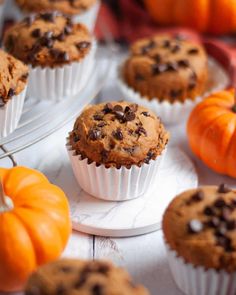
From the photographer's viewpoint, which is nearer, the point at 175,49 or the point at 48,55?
the point at 48,55

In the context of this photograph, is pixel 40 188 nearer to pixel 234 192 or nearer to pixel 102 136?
pixel 102 136

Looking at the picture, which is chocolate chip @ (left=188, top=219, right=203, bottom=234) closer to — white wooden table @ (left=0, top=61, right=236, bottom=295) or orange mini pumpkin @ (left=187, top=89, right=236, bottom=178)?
white wooden table @ (left=0, top=61, right=236, bottom=295)

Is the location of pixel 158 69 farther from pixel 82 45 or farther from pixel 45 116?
pixel 45 116

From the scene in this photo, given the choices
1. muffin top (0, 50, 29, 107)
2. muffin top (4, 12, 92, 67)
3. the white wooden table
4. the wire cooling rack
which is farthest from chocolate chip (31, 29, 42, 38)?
the white wooden table

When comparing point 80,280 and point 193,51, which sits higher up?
point 193,51

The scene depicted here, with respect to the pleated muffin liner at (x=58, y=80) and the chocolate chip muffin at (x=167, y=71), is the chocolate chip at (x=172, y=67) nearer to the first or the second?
the chocolate chip muffin at (x=167, y=71)

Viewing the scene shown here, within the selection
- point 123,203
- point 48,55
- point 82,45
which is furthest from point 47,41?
point 123,203

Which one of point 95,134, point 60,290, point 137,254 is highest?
point 95,134
